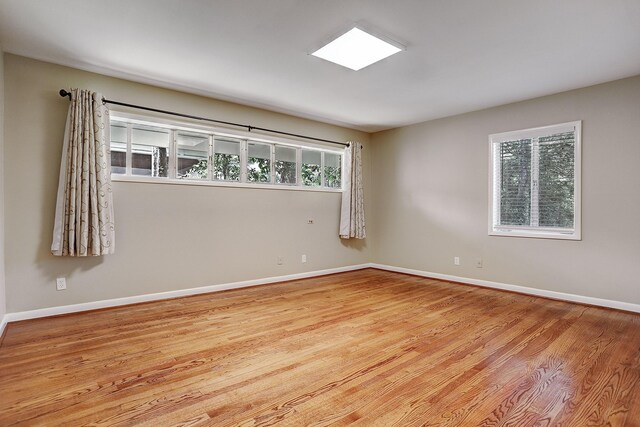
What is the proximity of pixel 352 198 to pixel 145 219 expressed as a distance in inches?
125

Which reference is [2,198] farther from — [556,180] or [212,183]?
[556,180]

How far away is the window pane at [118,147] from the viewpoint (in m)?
3.70

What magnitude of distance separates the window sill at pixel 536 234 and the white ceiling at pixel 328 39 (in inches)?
67.3

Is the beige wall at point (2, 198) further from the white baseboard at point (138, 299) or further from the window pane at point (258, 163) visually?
the window pane at point (258, 163)

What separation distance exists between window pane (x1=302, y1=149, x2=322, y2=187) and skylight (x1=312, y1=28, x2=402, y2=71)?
2.25m

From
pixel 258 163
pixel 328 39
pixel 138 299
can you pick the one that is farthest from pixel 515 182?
pixel 138 299

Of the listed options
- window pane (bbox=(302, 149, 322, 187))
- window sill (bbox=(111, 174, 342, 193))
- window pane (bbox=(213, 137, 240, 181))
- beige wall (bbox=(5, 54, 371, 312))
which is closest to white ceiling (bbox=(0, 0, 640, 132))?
beige wall (bbox=(5, 54, 371, 312))

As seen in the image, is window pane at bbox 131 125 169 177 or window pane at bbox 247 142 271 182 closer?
window pane at bbox 131 125 169 177

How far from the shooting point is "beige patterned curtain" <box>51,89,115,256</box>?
321cm

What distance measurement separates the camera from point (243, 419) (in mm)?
A: 1701

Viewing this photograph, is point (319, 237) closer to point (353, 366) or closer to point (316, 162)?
point (316, 162)

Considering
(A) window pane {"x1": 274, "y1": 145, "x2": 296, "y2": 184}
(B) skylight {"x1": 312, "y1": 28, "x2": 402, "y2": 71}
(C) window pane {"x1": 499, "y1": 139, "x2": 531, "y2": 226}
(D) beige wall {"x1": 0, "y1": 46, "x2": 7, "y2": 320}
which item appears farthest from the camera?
(A) window pane {"x1": 274, "y1": 145, "x2": 296, "y2": 184}

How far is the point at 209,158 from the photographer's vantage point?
4398mm

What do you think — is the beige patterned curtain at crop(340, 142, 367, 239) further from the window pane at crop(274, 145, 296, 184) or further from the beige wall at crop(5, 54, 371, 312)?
the window pane at crop(274, 145, 296, 184)
